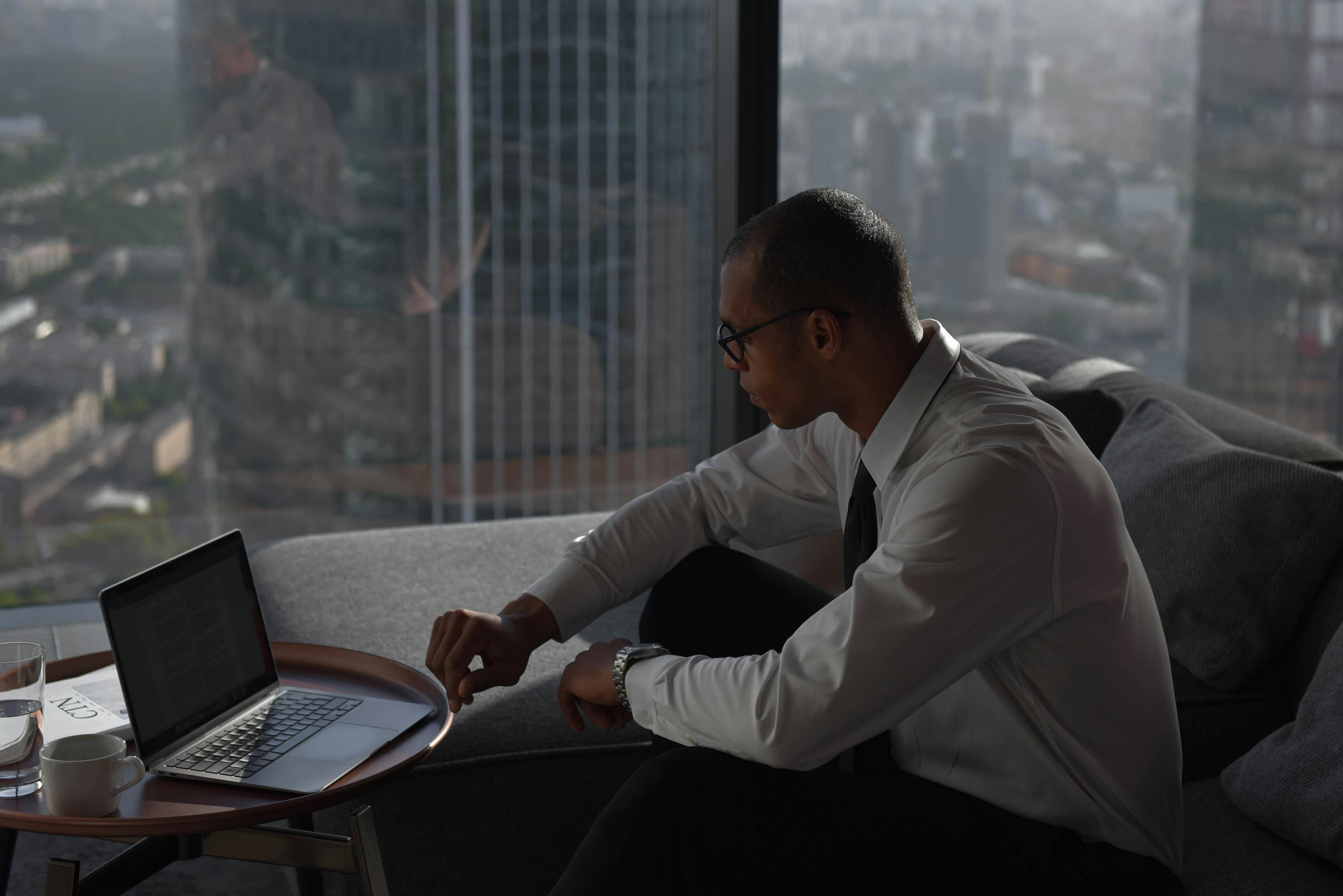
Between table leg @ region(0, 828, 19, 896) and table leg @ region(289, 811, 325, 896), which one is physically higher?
table leg @ region(0, 828, 19, 896)

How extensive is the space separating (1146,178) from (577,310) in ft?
5.74

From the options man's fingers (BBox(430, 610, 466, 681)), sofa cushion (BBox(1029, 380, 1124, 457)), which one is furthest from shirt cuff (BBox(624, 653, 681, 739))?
sofa cushion (BBox(1029, 380, 1124, 457))

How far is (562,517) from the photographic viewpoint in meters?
2.63

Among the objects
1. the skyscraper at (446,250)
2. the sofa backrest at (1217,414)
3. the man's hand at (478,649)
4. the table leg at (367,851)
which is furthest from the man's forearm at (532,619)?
the skyscraper at (446,250)

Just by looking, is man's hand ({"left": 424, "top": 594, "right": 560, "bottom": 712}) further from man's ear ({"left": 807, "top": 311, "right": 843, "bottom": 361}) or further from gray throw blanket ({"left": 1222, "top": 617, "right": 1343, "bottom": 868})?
gray throw blanket ({"left": 1222, "top": 617, "right": 1343, "bottom": 868})

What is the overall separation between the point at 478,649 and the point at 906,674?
1.81 ft

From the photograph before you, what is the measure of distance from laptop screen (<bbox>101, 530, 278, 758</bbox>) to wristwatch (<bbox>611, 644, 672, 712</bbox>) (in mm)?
417

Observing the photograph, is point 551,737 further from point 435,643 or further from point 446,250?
point 446,250

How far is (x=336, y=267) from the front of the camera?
3.29 meters

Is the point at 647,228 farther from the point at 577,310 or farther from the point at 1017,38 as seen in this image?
the point at 1017,38

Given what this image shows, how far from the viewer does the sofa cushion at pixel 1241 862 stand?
1.28m

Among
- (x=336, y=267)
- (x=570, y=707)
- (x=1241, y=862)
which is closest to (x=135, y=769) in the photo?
(x=570, y=707)

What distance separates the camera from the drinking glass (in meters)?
1.20

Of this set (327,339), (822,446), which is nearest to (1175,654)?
(822,446)
